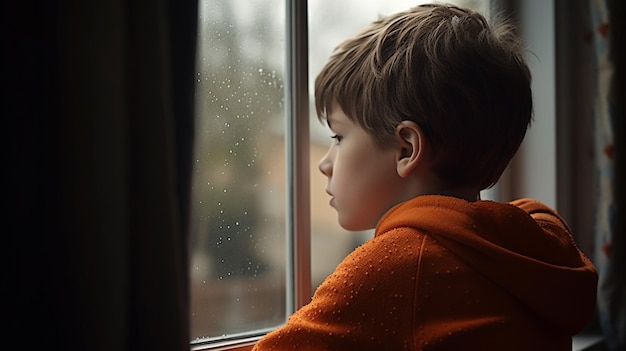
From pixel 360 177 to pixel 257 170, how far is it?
31 cm

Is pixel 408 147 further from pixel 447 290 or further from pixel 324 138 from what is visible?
pixel 324 138

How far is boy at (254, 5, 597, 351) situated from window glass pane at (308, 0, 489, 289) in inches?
11.0

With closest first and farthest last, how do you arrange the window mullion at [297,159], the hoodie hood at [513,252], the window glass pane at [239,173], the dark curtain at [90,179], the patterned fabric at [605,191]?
the dark curtain at [90,179] < the hoodie hood at [513,252] < the window glass pane at [239,173] < the window mullion at [297,159] < the patterned fabric at [605,191]

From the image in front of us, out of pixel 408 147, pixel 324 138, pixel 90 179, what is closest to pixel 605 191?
pixel 324 138

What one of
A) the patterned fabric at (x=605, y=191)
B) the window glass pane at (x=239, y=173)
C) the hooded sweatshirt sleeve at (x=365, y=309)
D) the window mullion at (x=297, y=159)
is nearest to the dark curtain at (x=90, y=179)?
the hooded sweatshirt sleeve at (x=365, y=309)

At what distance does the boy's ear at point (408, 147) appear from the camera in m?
0.97

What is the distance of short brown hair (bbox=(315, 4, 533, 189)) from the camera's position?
97cm

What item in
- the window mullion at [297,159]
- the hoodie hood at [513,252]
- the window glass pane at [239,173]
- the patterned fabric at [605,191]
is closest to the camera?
the hoodie hood at [513,252]

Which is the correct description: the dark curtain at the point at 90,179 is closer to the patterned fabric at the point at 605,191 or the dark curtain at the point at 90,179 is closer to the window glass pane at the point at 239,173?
the window glass pane at the point at 239,173

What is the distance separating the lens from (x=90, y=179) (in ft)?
2.49

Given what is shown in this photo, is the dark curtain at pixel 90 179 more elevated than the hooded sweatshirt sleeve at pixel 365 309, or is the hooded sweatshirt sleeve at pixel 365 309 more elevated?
the dark curtain at pixel 90 179

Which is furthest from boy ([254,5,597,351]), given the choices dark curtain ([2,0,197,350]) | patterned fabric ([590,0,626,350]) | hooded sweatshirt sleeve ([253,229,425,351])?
patterned fabric ([590,0,626,350])

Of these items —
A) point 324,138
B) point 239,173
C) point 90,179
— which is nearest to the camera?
point 90,179

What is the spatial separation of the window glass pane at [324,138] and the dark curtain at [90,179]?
23.9 inches
